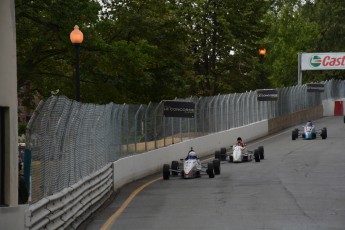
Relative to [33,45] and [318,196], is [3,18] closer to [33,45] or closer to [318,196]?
[318,196]

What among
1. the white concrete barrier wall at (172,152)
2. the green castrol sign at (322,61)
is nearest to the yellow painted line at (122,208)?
the white concrete barrier wall at (172,152)

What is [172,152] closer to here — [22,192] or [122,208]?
[122,208]

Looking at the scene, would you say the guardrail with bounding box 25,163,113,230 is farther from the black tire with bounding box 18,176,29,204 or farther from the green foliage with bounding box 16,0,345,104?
the green foliage with bounding box 16,0,345,104

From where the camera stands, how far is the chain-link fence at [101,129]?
556 inches

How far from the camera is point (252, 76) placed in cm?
7650

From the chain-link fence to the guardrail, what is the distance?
0.17m

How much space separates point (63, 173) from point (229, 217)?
10.9ft

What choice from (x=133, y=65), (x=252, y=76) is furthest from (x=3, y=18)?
(x=252, y=76)

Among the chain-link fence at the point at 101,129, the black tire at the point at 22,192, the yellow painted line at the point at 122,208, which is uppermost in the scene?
the chain-link fence at the point at 101,129

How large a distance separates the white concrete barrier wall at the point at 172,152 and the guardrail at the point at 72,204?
9.92 ft

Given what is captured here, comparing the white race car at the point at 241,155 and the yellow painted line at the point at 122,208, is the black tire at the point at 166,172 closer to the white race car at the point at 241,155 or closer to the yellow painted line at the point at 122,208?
the yellow painted line at the point at 122,208

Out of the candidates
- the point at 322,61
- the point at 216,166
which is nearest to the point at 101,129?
the point at 216,166

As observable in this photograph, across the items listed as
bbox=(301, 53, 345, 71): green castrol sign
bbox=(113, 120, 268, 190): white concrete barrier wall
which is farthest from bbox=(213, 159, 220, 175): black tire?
bbox=(301, 53, 345, 71): green castrol sign

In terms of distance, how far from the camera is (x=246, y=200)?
2045 cm
